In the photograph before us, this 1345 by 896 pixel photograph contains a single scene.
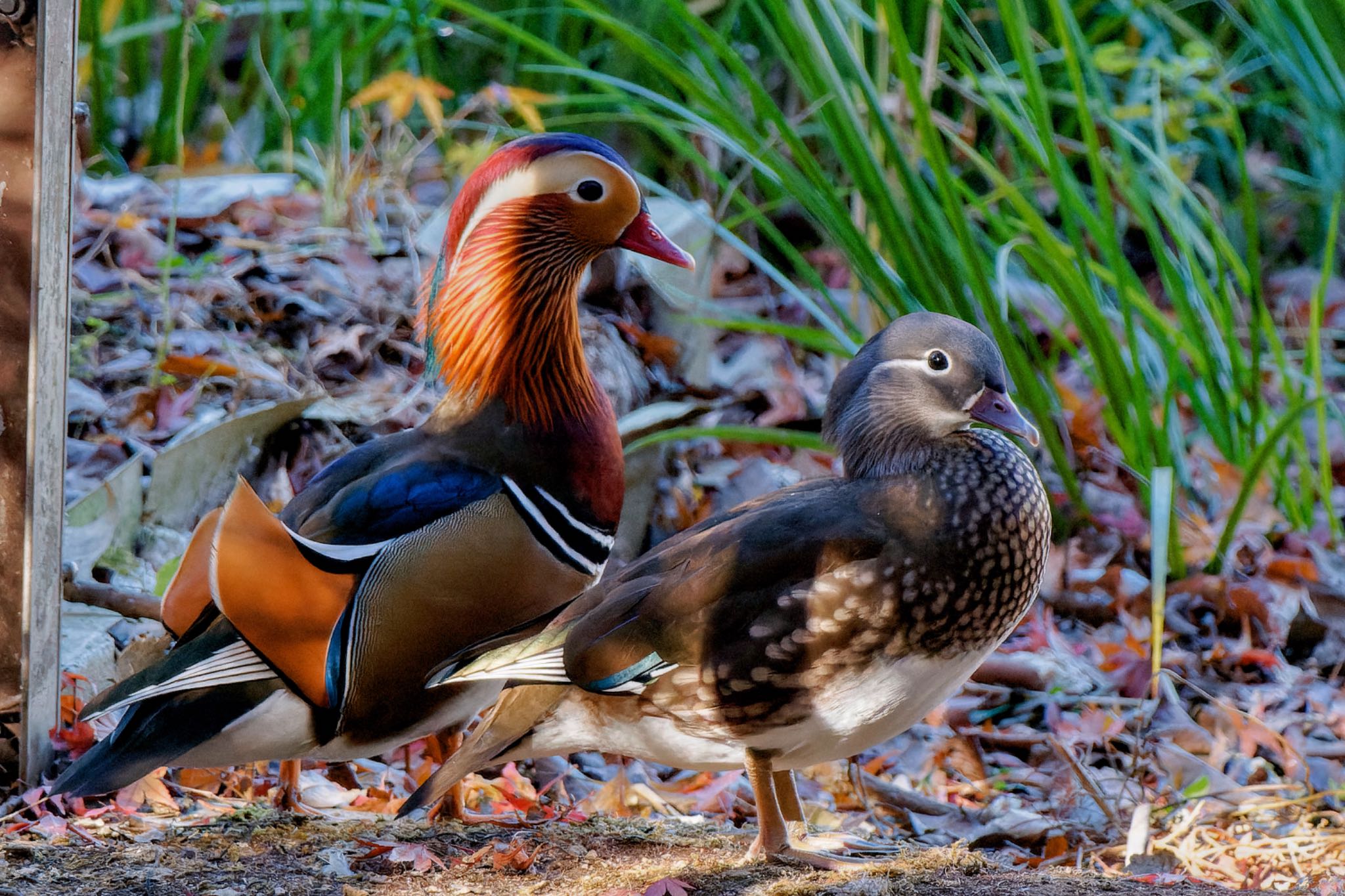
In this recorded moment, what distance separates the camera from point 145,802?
247cm

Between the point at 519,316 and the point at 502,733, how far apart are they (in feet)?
2.25

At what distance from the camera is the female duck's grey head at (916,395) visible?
212 centimetres

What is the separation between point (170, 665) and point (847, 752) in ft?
3.26

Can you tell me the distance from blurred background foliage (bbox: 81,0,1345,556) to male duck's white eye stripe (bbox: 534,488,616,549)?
3.61ft

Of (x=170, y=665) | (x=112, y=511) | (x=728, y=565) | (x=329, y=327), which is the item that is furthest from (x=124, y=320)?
(x=728, y=565)

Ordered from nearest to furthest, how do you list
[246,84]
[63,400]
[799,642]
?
[799,642] < [63,400] < [246,84]

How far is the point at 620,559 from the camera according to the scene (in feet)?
11.8

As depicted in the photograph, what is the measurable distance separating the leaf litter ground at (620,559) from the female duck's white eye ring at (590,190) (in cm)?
102

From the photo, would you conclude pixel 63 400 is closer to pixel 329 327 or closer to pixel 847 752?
pixel 847 752

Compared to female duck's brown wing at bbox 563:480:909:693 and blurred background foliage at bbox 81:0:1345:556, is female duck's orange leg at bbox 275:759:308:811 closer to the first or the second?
female duck's brown wing at bbox 563:480:909:693

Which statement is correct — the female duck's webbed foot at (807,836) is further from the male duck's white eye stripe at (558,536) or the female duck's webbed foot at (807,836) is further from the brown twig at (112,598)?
the brown twig at (112,598)

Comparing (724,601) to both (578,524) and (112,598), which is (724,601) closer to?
(578,524)

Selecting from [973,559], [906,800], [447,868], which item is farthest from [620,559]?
[973,559]

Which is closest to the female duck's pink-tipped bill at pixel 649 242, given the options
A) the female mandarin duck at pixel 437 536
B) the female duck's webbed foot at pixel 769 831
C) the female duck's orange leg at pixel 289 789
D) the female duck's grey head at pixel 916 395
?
the female mandarin duck at pixel 437 536
